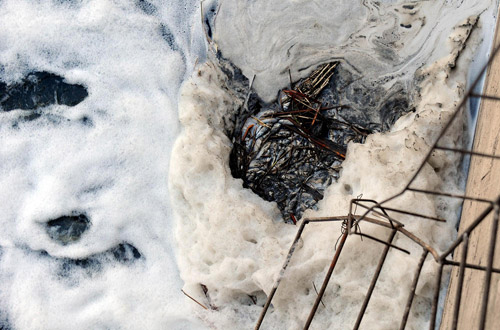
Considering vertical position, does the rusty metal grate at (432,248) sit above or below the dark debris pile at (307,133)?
above

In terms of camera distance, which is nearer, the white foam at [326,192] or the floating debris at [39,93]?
the white foam at [326,192]

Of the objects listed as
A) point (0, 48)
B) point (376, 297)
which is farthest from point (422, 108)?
point (0, 48)

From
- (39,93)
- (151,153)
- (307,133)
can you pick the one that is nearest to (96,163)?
(151,153)

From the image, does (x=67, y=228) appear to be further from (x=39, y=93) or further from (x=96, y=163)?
(x=39, y=93)

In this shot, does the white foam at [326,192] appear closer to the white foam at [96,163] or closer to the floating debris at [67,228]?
the white foam at [96,163]

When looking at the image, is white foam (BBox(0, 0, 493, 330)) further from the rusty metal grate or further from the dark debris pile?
the rusty metal grate

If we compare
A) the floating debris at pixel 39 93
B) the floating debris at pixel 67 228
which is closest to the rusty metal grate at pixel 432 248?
the floating debris at pixel 67 228

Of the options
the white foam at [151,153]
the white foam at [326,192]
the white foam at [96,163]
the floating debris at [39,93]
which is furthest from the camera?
the floating debris at [39,93]

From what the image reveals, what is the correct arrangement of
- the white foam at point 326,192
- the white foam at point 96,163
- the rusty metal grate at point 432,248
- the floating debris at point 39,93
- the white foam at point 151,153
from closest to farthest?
the rusty metal grate at point 432,248 → the white foam at point 326,192 → the white foam at point 151,153 → the white foam at point 96,163 → the floating debris at point 39,93
